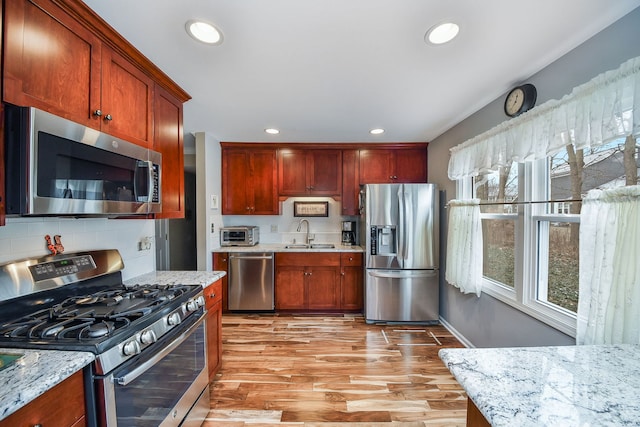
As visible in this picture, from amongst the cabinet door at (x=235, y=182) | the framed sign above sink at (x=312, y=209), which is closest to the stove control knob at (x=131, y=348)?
the cabinet door at (x=235, y=182)

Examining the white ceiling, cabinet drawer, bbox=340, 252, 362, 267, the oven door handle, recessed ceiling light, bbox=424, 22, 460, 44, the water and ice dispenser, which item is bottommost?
the oven door handle

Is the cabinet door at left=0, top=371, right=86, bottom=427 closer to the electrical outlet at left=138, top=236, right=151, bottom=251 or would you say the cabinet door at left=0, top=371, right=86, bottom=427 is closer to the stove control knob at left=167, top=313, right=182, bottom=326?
the stove control knob at left=167, top=313, right=182, bottom=326

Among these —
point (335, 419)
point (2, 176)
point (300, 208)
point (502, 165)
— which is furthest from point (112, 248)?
point (502, 165)

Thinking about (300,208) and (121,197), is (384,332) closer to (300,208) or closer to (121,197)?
(300,208)

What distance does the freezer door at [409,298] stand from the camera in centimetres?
303

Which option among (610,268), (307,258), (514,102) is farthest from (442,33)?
(307,258)

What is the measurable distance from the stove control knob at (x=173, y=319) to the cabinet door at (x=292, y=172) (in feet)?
7.80

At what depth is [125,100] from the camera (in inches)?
58.8

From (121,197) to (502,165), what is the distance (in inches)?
101

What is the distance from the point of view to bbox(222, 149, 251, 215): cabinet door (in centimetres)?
350

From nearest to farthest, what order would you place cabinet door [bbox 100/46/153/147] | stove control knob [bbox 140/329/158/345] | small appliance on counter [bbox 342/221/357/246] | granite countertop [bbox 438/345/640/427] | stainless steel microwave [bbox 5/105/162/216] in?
granite countertop [bbox 438/345/640/427] < stainless steel microwave [bbox 5/105/162/216] < stove control knob [bbox 140/329/158/345] < cabinet door [bbox 100/46/153/147] < small appliance on counter [bbox 342/221/357/246]

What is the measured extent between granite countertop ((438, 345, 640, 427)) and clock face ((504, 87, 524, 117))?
1555 millimetres

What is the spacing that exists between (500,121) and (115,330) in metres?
2.83

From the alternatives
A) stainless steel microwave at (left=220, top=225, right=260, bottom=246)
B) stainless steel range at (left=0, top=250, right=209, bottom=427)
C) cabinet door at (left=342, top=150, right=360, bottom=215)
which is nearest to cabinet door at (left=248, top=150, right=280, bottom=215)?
stainless steel microwave at (left=220, top=225, right=260, bottom=246)
